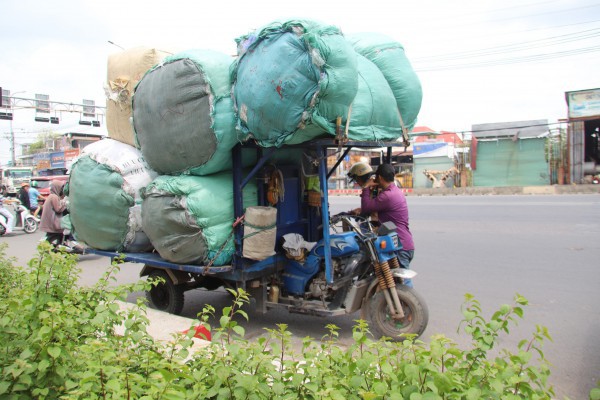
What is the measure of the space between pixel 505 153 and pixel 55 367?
93.6 ft

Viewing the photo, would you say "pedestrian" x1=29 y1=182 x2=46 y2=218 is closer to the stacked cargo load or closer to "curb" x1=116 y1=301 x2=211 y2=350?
"curb" x1=116 y1=301 x2=211 y2=350

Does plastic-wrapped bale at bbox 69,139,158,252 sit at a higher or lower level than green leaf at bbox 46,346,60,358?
higher

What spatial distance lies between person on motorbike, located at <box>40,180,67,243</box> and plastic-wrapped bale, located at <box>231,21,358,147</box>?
676cm

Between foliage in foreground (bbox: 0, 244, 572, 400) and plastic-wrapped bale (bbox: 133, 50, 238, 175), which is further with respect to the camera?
plastic-wrapped bale (bbox: 133, 50, 238, 175)

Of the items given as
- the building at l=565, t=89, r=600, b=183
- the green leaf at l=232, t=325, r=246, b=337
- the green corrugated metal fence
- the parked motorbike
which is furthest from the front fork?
the green corrugated metal fence

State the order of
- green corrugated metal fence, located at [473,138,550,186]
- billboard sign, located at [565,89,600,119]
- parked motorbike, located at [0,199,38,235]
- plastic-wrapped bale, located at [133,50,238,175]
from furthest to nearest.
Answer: green corrugated metal fence, located at [473,138,550,186] → billboard sign, located at [565,89,600,119] → parked motorbike, located at [0,199,38,235] → plastic-wrapped bale, located at [133,50,238,175]

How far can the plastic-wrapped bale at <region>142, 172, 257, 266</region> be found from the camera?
422 centimetres

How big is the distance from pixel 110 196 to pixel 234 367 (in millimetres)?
3694

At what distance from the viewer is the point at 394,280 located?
440 cm

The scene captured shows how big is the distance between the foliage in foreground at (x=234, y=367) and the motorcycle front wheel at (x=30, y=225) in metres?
13.8

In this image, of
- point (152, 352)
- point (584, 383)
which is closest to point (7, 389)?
point (152, 352)

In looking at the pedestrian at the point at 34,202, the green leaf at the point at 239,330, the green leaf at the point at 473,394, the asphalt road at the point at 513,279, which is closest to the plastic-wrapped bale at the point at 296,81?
the green leaf at the point at 239,330

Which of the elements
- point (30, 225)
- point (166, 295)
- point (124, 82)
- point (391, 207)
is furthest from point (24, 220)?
point (391, 207)

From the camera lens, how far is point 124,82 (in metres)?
5.32
